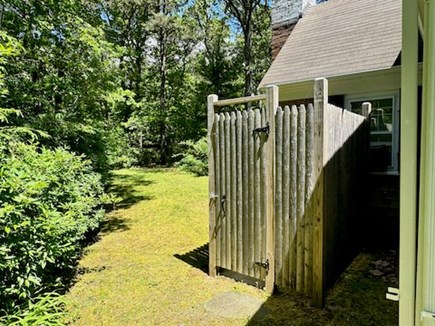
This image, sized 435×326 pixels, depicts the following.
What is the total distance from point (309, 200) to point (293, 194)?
200 millimetres

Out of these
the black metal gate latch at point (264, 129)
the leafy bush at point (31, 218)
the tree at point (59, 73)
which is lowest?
the leafy bush at point (31, 218)

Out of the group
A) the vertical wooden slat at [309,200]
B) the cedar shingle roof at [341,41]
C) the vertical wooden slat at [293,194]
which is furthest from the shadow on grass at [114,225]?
the cedar shingle roof at [341,41]

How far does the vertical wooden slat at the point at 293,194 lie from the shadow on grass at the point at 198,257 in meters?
1.40

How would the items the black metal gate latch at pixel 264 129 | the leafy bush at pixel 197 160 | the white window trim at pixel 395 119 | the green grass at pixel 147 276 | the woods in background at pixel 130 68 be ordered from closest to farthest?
1. the green grass at pixel 147 276
2. the black metal gate latch at pixel 264 129
3. the woods in background at pixel 130 68
4. the white window trim at pixel 395 119
5. the leafy bush at pixel 197 160

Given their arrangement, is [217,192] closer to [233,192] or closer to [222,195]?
[222,195]

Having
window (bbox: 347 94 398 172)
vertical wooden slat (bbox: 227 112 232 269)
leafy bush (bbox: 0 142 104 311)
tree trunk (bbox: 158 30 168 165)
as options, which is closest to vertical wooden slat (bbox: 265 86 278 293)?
vertical wooden slat (bbox: 227 112 232 269)

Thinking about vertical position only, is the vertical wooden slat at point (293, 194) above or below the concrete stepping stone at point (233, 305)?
above

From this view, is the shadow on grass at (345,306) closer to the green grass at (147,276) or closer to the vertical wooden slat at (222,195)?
the green grass at (147,276)

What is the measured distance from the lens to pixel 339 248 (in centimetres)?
377

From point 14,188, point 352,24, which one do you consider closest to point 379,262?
point 14,188

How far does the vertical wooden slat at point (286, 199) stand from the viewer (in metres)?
3.36

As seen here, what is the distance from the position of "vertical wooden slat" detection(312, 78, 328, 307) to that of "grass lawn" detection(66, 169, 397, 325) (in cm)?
30

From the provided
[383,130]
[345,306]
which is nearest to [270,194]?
[345,306]

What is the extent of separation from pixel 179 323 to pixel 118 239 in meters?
3.16
